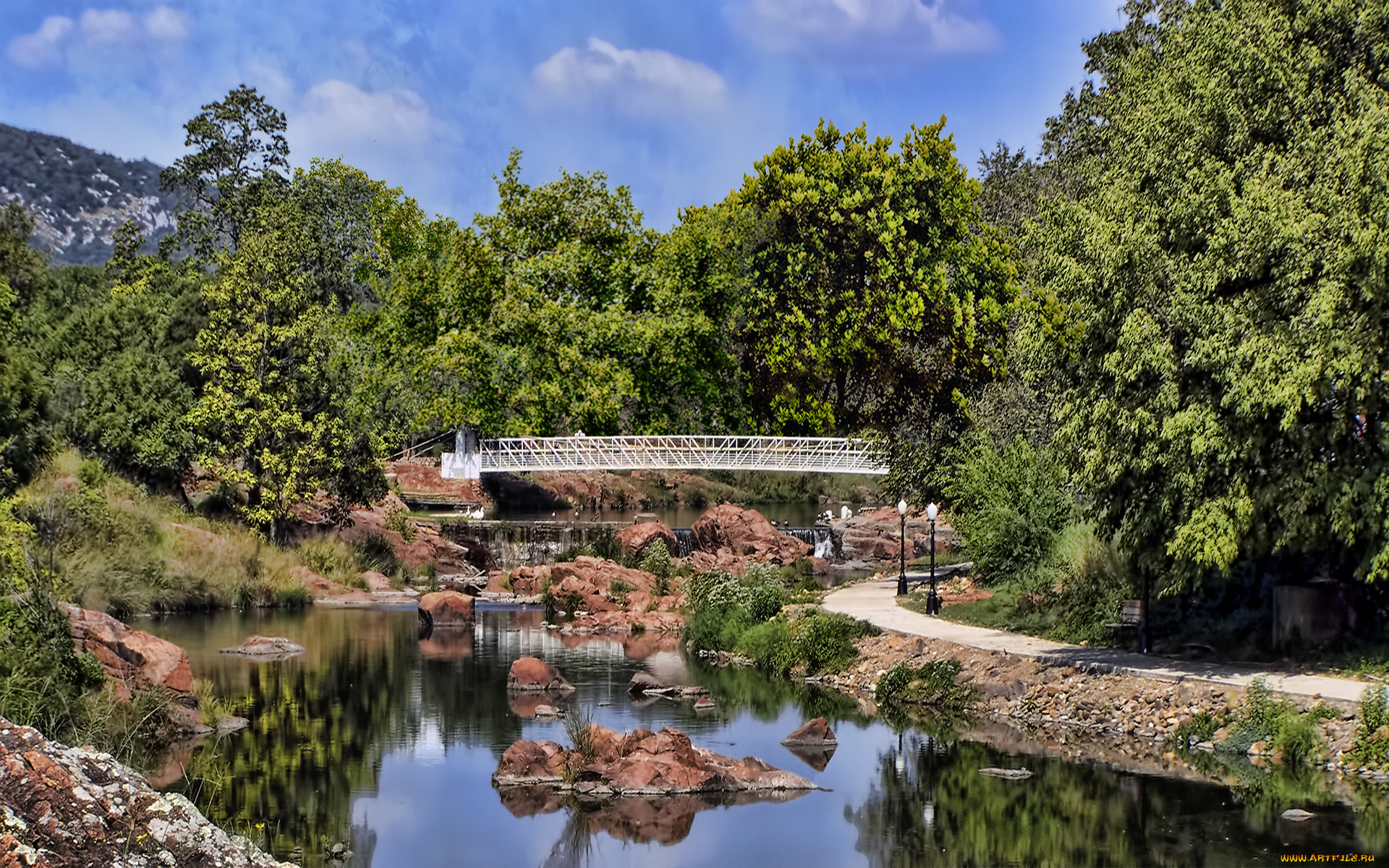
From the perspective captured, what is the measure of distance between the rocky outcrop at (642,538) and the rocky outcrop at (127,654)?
23601mm

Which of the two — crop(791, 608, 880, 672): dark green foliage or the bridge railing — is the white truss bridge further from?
crop(791, 608, 880, 672): dark green foliage

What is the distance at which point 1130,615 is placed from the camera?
92.8 feet

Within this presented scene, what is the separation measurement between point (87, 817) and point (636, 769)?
1209 centimetres

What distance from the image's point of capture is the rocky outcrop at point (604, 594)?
40.6 m

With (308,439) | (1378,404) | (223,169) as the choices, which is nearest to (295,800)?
(1378,404)

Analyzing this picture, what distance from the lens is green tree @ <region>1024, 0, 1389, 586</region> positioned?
2208 centimetres

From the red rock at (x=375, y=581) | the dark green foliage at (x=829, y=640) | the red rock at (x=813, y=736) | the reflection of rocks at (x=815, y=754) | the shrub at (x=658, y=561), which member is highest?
the shrub at (x=658, y=561)

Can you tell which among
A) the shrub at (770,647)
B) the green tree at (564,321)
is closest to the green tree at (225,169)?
the green tree at (564,321)

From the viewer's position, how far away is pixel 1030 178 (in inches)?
2432

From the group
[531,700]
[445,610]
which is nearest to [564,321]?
[445,610]

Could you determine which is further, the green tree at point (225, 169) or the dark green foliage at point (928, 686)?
the green tree at point (225, 169)

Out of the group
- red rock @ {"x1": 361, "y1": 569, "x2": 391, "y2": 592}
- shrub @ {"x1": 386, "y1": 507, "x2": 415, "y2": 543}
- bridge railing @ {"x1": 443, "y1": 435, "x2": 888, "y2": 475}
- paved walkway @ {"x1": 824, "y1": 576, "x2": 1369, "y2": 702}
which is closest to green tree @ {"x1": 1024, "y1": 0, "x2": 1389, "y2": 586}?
paved walkway @ {"x1": 824, "y1": 576, "x2": 1369, "y2": 702}

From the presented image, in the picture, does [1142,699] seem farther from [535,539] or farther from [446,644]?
[535,539]

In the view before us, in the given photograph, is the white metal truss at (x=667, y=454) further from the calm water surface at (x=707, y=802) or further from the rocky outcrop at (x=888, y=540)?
the calm water surface at (x=707, y=802)
